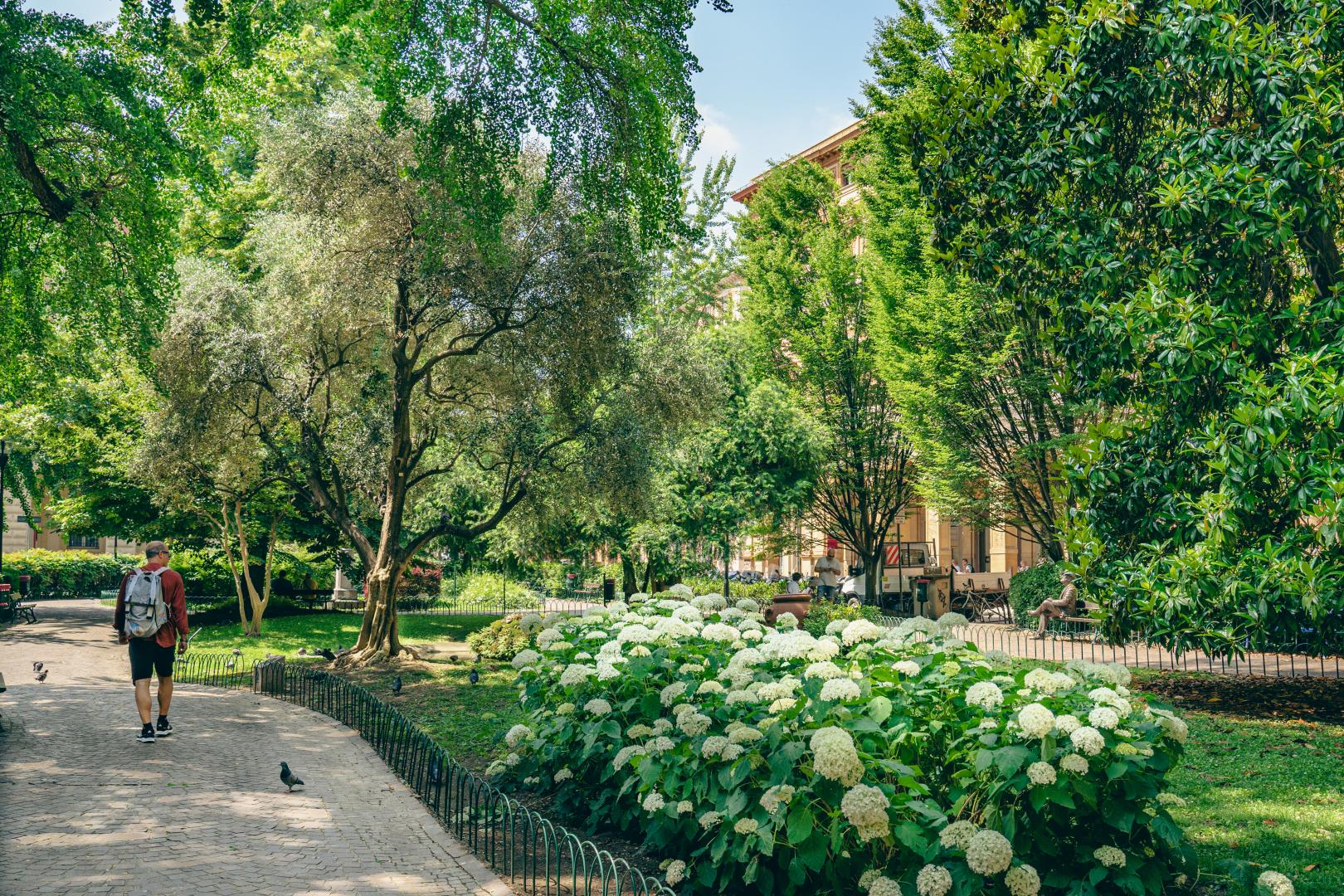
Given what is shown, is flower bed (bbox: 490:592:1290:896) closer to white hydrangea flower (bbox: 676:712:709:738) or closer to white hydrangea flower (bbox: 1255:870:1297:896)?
white hydrangea flower (bbox: 676:712:709:738)

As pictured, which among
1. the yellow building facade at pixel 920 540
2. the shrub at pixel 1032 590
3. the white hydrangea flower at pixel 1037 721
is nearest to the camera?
the white hydrangea flower at pixel 1037 721

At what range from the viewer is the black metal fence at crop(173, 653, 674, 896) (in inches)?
213

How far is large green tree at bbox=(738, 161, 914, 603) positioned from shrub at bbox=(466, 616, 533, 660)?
39.8 ft

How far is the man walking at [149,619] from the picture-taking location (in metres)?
8.98

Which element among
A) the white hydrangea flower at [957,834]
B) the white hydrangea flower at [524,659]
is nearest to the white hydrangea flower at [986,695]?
the white hydrangea flower at [957,834]

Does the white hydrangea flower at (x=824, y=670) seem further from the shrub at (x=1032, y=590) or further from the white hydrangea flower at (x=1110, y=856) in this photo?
the shrub at (x=1032, y=590)

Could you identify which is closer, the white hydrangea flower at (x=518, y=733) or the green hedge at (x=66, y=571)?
the white hydrangea flower at (x=518, y=733)

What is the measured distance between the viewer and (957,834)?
4.34 metres

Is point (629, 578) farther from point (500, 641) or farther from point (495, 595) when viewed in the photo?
point (500, 641)

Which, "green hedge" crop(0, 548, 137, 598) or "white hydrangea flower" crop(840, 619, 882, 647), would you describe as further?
"green hedge" crop(0, 548, 137, 598)

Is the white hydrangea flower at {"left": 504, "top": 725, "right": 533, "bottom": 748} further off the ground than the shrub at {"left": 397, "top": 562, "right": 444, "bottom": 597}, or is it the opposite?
the shrub at {"left": 397, "top": 562, "right": 444, "bottom": 597}

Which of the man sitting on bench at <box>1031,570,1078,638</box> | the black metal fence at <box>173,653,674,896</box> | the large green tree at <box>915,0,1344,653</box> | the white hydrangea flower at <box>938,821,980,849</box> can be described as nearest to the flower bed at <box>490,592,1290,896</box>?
the white hydrangea flower at <box>938,821,980,849</box>

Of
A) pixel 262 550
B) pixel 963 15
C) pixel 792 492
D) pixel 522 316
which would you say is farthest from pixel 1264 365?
pixel 262 550

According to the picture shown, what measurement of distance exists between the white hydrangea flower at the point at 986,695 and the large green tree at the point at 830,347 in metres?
21.8
